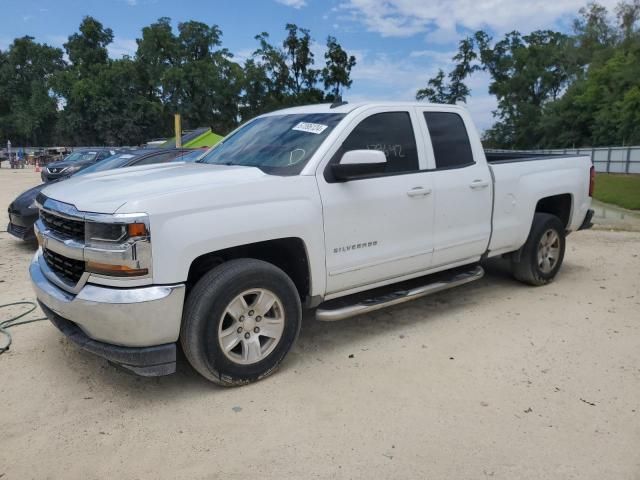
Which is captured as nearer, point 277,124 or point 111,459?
point 111,459

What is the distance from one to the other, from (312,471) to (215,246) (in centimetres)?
144

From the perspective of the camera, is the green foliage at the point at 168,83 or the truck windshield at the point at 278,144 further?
the green foliage at the point at 168,83

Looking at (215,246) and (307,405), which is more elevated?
(215,246)

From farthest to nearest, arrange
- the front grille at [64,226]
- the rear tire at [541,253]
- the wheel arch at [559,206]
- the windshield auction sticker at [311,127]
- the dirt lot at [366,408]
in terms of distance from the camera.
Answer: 1. the wheel arch at [559,206]
2. the rear tire at [541,253]
3. the windshield auction sticker at [311,127]
4. the front grille at [64,226]
5. the dirt lot at [366,408]

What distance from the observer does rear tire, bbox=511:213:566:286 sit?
565cm

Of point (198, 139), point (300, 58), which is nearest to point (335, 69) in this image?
point (300, 58)

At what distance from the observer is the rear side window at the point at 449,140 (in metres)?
4.68

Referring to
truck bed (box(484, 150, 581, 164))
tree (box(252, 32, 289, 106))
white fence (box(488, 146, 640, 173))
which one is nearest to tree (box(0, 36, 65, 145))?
tree (box(252, 32, 289, 106))

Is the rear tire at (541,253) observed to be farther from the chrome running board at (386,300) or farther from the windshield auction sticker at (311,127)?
the windshield auction sticker at (311,127)

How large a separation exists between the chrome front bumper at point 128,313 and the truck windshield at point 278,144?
1246mm

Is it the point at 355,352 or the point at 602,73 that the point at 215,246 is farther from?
the point at 602,73

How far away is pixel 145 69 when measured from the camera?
65.9 metres

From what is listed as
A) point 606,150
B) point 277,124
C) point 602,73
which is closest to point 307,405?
point 277,124

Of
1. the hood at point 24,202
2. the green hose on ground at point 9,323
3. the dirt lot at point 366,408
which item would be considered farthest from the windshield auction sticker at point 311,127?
the hood at point 24,202
